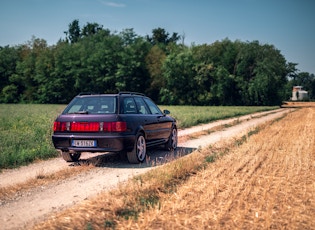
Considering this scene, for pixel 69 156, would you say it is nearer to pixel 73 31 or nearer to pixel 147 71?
pixel 147 71

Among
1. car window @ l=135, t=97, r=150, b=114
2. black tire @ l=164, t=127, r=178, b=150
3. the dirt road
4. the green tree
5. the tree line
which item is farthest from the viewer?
the green tree

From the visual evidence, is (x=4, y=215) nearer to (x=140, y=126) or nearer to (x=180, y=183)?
(x=180, y=183)

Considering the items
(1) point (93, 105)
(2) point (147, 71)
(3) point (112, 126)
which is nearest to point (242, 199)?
(3) point (112, 126)

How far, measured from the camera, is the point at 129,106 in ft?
26.5

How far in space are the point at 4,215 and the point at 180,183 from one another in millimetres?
2828

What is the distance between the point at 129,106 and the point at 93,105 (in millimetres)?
→ 864

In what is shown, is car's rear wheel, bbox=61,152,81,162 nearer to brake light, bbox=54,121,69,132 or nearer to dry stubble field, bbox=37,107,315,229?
brake light, bbox=54,121,69,132

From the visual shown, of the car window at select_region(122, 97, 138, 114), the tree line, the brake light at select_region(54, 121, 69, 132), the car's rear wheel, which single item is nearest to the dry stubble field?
the car window at select_region(122, 97, 138, 114)

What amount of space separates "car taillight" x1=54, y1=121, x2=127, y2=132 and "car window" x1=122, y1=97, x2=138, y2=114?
1.66 ft

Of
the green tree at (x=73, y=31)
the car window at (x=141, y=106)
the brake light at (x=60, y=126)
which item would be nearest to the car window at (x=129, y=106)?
the car window at (x=141, y=106)

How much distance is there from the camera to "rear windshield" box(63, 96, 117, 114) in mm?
7633

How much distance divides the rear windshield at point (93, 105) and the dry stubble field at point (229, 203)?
2.56m

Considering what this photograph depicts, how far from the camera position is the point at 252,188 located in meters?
5.38

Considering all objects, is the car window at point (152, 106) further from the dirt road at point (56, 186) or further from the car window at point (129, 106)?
the dirt road at point (56, 186)
